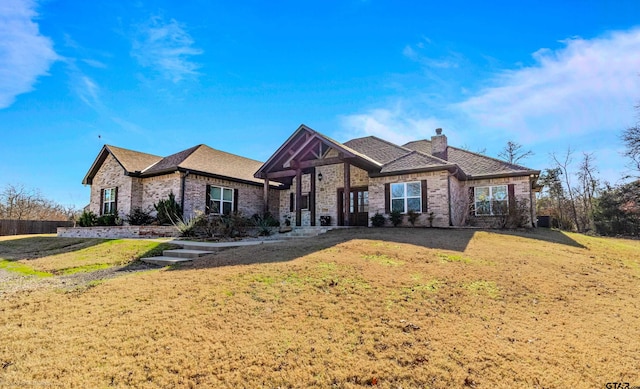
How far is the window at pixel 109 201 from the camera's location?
64.2ft

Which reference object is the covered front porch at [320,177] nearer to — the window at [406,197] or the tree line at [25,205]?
the window at [406,197]

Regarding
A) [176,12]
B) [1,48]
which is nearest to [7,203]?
[1,48]

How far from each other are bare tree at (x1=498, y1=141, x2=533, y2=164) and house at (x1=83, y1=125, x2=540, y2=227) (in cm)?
1736

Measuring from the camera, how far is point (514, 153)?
33.8 m

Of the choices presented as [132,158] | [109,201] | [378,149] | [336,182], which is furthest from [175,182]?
[378,149]

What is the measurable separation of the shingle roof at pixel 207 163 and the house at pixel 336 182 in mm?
97

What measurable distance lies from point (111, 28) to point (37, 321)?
34.5ft

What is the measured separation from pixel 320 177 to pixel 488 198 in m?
9.14

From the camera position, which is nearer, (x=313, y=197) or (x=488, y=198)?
(x=488, y=198)

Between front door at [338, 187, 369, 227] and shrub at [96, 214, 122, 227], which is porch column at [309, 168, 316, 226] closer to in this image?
front door at [338, 187, 369, 227]

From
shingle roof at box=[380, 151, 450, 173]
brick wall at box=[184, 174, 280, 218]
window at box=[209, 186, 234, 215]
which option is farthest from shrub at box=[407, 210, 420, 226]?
window at box=[209, 186, 234, 215]

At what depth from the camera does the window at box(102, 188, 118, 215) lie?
1956cm

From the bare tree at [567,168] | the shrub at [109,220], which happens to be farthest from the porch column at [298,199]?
the bare tree at [567,168]

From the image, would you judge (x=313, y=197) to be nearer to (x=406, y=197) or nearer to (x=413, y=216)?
(x=406, y=197)
